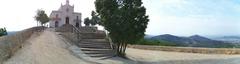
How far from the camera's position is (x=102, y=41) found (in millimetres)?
33781

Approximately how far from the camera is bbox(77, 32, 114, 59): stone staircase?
2911cm

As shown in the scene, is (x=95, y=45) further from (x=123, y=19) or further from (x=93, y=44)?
(x=123, y=19)

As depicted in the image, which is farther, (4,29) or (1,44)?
(4,29)

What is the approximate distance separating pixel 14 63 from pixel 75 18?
55.2 m

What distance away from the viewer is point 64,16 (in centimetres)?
7381

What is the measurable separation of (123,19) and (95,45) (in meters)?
3.41

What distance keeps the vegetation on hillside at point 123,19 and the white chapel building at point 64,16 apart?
4274 centimetres

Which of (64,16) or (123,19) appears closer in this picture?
(123,19)

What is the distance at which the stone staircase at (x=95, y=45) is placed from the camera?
1146 inches

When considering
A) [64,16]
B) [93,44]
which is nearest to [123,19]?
[93,44]

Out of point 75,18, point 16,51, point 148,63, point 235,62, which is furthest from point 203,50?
point 75,18

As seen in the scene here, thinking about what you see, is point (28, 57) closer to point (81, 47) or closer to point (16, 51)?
point (16, 51)

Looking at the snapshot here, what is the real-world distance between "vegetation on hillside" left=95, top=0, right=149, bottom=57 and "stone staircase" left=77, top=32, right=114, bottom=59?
3.33ft

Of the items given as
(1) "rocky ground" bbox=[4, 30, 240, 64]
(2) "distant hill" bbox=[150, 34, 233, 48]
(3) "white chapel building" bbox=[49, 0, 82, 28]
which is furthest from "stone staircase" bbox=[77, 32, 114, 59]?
(3) "white chapel building" bbox=[49, 0, 82, 28]
